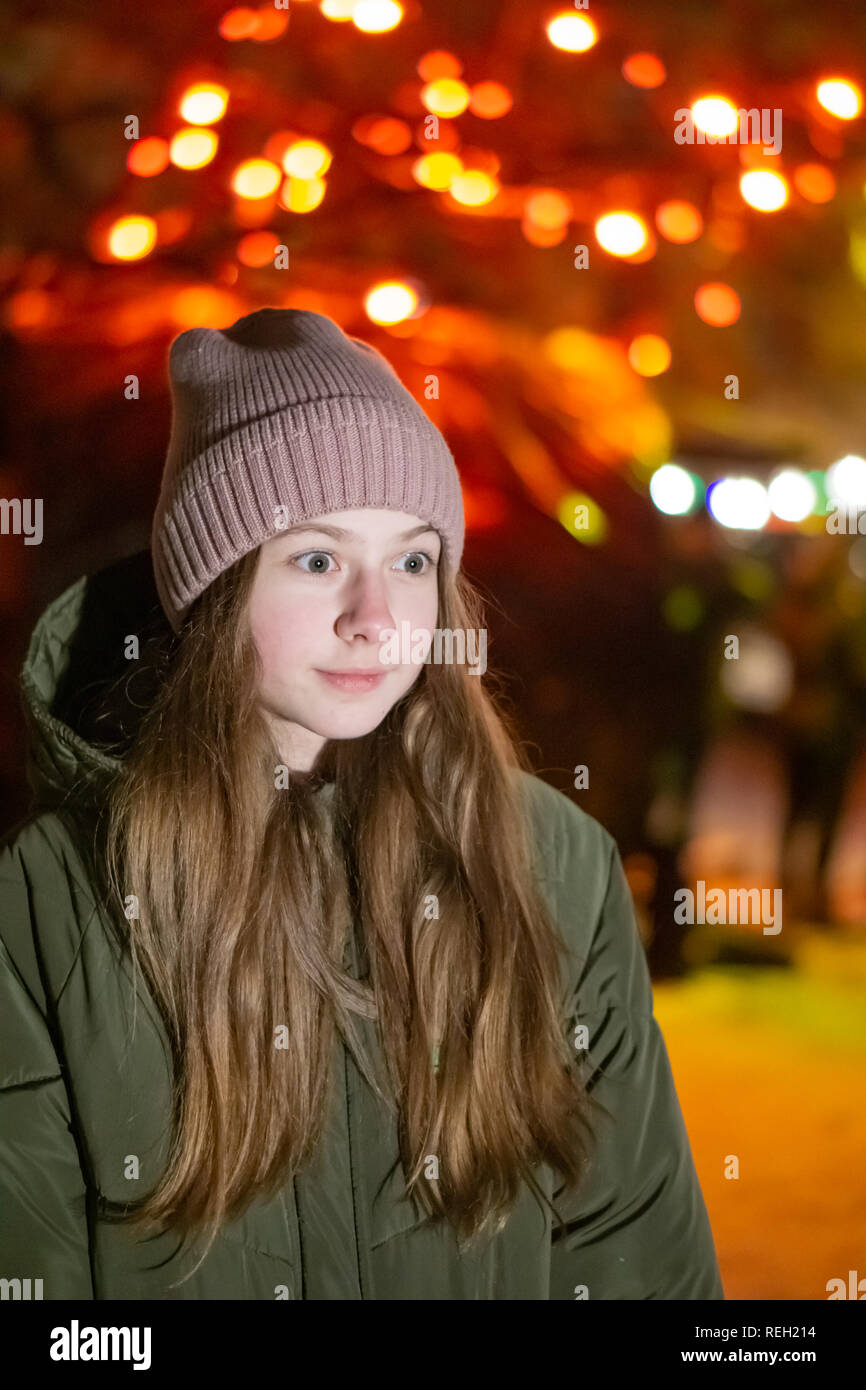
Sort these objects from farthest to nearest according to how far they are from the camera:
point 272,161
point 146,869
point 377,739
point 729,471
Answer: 1. point 729,471
2. point 272,161
3. point 377,739
4. point 146,869

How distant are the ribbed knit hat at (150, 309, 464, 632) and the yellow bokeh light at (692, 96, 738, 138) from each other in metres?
0.83

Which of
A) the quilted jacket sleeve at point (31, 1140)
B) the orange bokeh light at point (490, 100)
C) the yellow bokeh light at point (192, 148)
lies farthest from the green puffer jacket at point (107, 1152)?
the orange bokeh light at point (490, 100)

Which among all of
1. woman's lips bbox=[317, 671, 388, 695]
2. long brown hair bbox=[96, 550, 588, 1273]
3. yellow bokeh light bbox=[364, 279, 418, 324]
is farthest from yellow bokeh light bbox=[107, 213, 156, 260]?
woman's lips bbox=[317, 671, 388, 695]

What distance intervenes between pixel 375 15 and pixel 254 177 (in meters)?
0.29

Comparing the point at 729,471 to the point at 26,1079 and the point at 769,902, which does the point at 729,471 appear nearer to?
the point at 769,902

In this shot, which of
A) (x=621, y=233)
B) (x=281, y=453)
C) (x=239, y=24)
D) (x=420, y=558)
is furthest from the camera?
(x=621, y=233)

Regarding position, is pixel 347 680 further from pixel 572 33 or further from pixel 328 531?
pixel 572 33

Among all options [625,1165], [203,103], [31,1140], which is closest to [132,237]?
[203,103]

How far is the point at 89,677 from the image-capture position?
125cm

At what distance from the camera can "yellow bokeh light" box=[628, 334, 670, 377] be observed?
170 centimetres

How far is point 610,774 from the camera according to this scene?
5.87 feet

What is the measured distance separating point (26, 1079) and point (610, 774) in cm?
103
